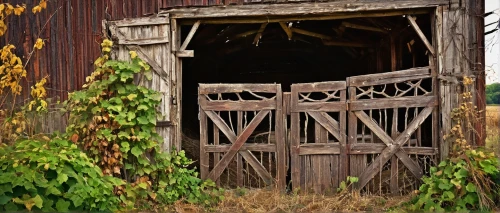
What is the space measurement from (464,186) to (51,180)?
18.5 feet

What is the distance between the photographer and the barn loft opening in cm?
910

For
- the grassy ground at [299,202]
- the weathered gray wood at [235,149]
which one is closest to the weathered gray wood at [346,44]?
the weathered gray wood at [235,149]

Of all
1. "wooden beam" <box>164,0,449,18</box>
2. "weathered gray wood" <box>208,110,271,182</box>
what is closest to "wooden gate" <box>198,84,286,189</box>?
"weathered gray wood" <box>208,110,271,182</box>

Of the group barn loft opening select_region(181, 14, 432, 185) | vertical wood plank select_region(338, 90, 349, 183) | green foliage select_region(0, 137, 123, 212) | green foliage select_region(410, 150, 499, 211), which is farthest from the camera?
barn loft opening select_region(181, 14, 432, 185)

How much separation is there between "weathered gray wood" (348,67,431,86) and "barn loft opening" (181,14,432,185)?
166 centimetres

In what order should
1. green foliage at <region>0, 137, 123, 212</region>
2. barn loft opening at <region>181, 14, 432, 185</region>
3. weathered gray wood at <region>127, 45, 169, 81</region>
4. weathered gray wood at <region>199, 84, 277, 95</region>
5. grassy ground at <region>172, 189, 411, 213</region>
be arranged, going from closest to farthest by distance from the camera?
green foliage at <region>0, 137, 123, 212</region> < grassy ground at <region>172, 189, 411, 213</region> < weathered gray wood at <region>127, 45, 169, 81</region> < weathered gray wood at <region>199, 84, 277, 95</region> < barn loft opening at <region>181, 14, 432, 185</region>

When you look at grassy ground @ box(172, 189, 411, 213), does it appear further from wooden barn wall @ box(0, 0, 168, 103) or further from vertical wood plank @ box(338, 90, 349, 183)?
wooden barn wall @ box(0, 0, 168, 103)

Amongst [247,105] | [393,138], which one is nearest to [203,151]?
[247,105]

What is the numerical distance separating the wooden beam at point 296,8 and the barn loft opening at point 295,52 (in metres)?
1.50

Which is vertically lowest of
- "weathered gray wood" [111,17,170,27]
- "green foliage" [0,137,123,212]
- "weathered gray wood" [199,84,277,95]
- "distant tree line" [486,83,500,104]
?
"green foliage" [0,137,123,212]

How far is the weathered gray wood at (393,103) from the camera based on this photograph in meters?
6.99

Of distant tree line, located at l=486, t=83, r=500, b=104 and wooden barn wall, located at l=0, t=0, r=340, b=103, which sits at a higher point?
wooden barn wall, located at l=0, t=0, r=340, b=103

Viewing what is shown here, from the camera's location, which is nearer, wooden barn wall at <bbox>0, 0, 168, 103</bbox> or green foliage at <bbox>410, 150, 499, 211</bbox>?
green foliage at <bbox>410, 150, 499, 211</bbox>

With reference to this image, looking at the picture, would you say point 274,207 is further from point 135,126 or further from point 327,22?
point 327,22
